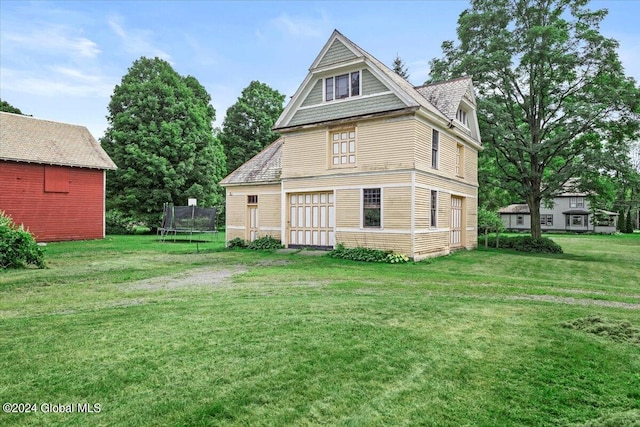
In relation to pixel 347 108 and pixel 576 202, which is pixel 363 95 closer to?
pixel 347 108

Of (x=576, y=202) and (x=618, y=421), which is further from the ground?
(x=576, y=202)

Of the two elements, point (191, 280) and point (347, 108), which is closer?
point (191, 280)

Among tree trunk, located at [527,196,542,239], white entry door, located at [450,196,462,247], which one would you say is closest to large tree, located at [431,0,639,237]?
tree trunk, located at [527,196,542,239]

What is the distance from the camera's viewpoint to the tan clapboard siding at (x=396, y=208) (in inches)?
575

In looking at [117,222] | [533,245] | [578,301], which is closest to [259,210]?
[578,301]

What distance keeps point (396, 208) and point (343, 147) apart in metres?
3.62

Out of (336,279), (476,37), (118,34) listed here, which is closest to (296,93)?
(118,34)

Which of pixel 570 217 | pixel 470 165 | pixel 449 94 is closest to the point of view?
pixel 449 94

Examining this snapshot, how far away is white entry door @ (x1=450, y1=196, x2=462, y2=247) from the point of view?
1923cm

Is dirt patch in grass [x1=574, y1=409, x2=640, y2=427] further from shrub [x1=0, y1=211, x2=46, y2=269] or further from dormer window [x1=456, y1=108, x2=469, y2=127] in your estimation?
dormer window [x1=456, y1=108, x2=469, y2=127]

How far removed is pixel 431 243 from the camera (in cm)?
1605

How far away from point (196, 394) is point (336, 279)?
6.68 m

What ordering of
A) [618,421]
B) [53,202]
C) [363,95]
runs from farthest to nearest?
1. [53,202]
2. [363,95]
3. [618,421]

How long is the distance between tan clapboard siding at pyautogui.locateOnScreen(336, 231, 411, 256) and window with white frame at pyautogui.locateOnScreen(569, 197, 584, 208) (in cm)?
4796
